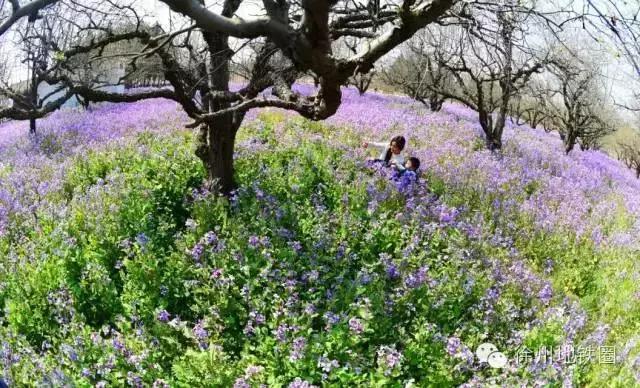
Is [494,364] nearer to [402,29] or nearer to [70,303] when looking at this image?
[402,29]

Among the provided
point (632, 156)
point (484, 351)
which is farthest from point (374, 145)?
point (632, 156)

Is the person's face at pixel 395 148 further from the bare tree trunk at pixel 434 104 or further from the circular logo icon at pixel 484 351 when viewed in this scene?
the bare tree trunk at pixel 434 104

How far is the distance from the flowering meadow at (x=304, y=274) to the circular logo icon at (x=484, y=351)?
0.40ft

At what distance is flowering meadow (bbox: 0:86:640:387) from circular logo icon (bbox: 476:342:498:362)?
0.40ft

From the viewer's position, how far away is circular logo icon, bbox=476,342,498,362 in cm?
438

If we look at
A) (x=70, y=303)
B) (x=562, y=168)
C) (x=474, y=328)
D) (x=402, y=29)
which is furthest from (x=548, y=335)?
(x=562, y=168)

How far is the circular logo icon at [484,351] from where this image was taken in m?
4.38

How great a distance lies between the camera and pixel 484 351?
14.6 feet

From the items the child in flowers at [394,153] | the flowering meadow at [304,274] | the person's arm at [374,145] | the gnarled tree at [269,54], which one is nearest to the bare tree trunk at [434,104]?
the person's arm at [374,145]

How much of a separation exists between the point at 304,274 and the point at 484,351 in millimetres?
1807

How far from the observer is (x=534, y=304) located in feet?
18.7

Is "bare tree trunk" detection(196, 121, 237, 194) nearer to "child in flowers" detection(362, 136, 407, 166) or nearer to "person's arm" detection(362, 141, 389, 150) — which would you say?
"child in flowers" detection(362, 136, 407, 166)

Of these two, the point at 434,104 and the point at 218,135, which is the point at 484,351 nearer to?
the point at 218,135

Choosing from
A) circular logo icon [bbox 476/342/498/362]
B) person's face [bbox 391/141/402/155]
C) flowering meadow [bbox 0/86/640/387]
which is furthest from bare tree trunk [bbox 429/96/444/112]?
circular logo icon [bbox 476/342/498/362]
